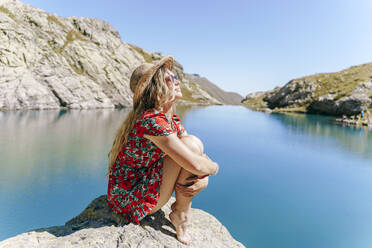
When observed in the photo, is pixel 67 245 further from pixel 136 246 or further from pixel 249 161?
pixel 249 161

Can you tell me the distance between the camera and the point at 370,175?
11398 millimetres

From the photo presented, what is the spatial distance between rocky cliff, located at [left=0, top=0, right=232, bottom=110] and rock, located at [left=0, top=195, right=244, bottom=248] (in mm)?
41597

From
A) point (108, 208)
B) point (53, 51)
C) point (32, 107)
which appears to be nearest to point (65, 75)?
point (53, 51)

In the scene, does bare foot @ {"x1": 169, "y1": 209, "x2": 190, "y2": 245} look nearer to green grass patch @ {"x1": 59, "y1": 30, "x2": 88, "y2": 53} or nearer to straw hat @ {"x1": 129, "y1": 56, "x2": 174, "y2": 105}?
straw hat @ {"x1": 129, "y1": 56, "x2": 174, "y2": 105}

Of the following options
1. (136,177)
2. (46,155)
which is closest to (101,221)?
(136,177)

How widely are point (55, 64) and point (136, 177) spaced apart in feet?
199

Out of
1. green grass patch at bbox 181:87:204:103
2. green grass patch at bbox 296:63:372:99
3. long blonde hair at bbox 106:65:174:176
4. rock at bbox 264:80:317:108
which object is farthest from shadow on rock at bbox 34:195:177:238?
green grass patch at bbox 181:87:204:103

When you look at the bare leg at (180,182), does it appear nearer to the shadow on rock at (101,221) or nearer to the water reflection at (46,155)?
the shadow on rock at (101,221)

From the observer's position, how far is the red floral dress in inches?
115

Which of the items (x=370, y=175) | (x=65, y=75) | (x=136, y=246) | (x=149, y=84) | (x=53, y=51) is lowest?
(x=370, y=175)

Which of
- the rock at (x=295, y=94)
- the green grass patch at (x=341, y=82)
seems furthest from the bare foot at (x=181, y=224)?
the rock at (x=295, y=94)

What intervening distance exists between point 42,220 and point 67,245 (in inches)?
171

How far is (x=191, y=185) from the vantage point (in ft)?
10.0

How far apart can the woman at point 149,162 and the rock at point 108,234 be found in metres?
0.19
